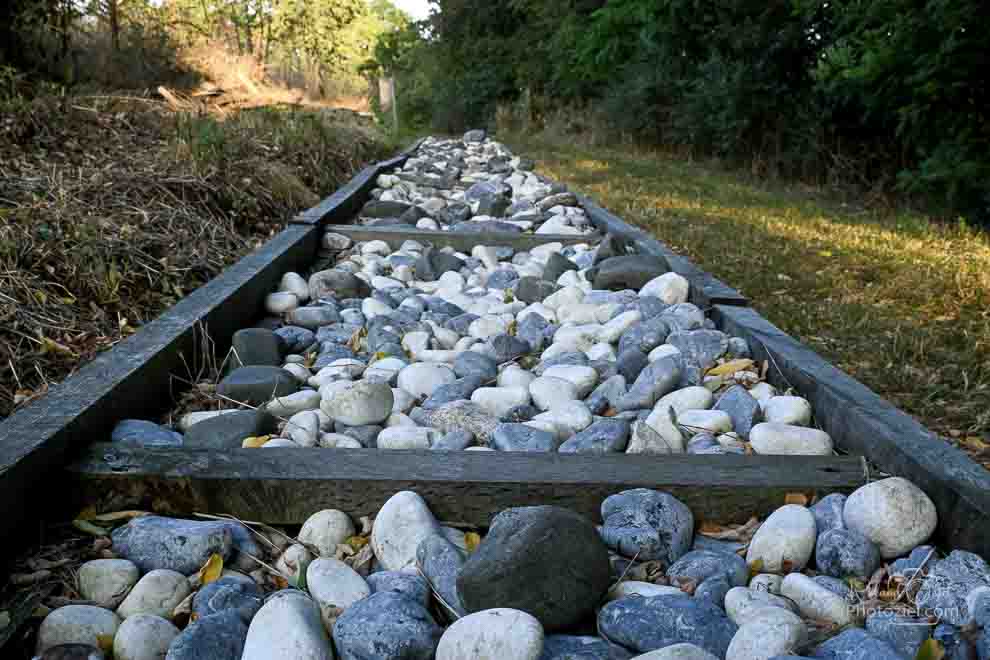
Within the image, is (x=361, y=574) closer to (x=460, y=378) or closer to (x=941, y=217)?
(x=460, y=378)

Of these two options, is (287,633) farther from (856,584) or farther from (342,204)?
(342,204)

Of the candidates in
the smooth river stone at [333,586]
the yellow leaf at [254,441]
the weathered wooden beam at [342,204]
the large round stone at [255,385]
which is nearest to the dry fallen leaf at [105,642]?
the smooth river stone at [333,586]

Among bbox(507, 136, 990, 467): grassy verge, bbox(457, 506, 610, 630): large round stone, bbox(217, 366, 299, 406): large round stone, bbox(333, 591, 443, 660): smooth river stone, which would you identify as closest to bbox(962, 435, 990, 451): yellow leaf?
bbox(507, 136, 990, 467): grassy verge

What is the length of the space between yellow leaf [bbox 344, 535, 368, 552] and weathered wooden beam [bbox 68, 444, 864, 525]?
4 centimetres

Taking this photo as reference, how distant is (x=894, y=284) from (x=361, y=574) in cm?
233

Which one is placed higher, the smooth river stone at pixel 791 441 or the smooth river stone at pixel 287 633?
the smooth river stone at pixel 791 441

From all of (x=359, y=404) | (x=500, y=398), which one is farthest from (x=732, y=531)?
(x=359, y=404)

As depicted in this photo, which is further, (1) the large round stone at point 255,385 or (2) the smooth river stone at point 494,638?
→ (1) the large round stone at point 255,385

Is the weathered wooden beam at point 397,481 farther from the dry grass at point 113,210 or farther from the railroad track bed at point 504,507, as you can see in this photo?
the dry grass at point 113,210

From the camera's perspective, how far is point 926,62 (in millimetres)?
4500

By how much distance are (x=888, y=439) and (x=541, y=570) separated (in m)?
0.70

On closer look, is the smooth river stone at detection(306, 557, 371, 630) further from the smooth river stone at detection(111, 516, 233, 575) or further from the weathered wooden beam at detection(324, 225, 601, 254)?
the weathered wooden beam at detection(324, 225, 601, 254)

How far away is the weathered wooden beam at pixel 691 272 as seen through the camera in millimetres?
2332

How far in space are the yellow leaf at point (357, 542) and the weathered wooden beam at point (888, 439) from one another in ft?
2.88
